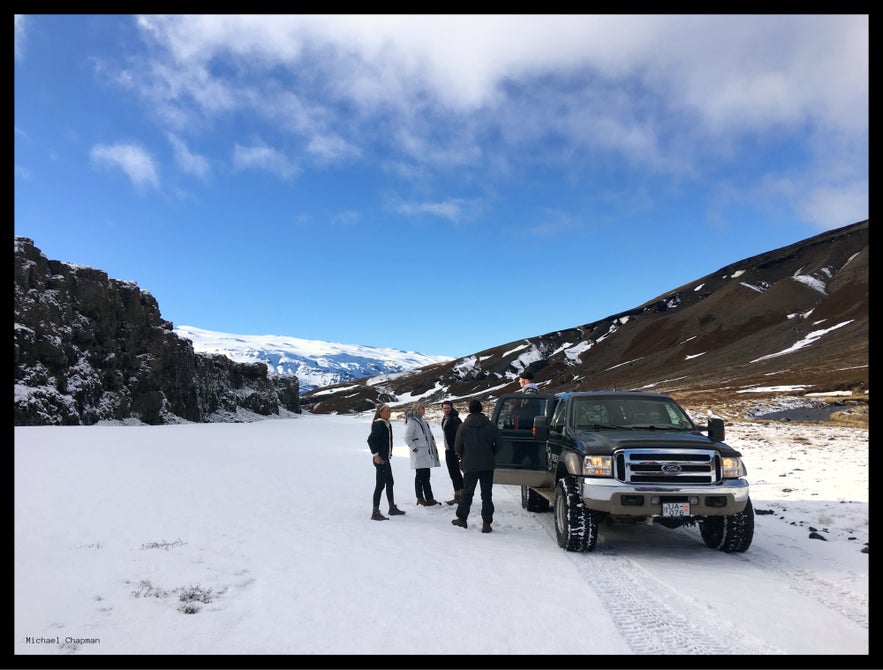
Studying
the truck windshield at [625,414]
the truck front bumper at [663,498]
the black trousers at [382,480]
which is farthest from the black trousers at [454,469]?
the truck front bumper at [663,498]

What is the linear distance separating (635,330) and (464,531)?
502 ft

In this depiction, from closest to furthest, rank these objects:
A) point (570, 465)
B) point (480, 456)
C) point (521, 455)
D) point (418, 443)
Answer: point (570, 465)
point (480, 456)
point (521, 455)
point (418, 443)

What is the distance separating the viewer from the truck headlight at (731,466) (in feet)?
23.8

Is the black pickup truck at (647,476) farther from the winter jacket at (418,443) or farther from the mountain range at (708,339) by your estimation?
the mountain range at (708,339)

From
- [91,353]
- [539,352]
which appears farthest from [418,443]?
[539,352]

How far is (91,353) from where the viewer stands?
46031 mm

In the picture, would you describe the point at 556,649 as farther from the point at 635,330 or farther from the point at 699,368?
the point at 635,330

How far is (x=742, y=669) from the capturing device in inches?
164

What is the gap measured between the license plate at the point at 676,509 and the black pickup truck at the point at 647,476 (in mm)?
12

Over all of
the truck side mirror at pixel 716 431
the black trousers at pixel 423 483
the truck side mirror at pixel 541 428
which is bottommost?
the black trousers at pixel 423 483

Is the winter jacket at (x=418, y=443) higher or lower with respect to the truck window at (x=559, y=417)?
lower

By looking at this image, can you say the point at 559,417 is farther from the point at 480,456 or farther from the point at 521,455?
the point at 480,456

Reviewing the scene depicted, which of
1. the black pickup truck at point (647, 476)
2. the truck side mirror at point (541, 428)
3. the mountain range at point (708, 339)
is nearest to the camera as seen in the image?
the black pickup truck at point (647, 476)

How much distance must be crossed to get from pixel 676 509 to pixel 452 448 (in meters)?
5.67
